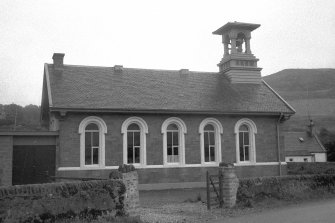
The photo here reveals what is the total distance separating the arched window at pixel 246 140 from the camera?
2545 centimetres

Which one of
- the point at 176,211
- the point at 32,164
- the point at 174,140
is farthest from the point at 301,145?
the point at 176,211

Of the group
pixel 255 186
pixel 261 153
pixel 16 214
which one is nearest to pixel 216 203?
pixel 255 186

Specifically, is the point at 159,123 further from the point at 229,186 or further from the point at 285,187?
the point at 229,186

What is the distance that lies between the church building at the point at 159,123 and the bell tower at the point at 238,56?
119 cm

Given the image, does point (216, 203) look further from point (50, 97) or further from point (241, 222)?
point (50, 97)

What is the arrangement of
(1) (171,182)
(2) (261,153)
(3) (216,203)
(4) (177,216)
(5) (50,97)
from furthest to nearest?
(2) (261,153) → (1) (171,182) → (5) (50,97) → (3) (216,203) → (4) (177,216)

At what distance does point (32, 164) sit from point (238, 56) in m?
16.0

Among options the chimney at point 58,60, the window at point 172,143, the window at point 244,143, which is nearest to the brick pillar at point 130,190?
the window at point 172,143

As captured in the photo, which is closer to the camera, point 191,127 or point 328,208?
point 328,208

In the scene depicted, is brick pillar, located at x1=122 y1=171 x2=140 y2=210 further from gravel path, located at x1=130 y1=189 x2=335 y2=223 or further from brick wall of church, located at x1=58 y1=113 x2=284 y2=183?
brick wall of church, located at x1=58 y1=113 x2=284 y2=183

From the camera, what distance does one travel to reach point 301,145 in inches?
2306

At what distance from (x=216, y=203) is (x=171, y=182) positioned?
7782mm

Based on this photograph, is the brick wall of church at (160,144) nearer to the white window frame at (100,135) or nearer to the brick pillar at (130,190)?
the white window frame at (100,135)

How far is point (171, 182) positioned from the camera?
2331 centimetres
